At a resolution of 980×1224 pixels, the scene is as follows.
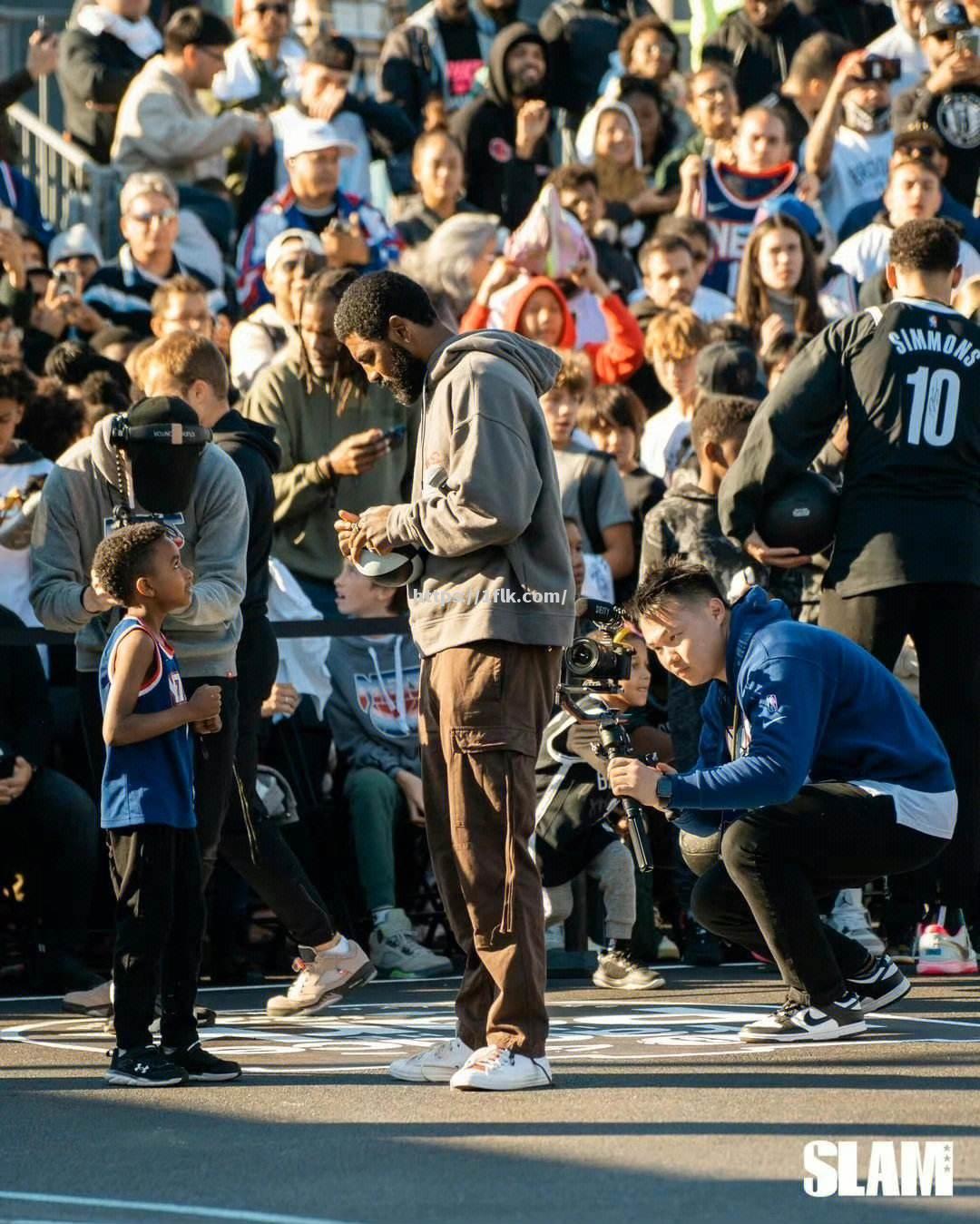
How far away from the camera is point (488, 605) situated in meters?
6.32

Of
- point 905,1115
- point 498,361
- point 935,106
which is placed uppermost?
point 935,106

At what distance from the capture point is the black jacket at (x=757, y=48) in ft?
55.9

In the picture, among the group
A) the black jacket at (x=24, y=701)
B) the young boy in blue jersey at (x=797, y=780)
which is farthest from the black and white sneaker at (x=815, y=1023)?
the black jacket at (x=24, y=701)

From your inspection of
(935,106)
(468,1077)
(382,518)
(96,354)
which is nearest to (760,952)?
(468,1077)

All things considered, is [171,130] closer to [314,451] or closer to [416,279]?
[416,279]

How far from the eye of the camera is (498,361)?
6.38m

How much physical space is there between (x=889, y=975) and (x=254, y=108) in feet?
32.2

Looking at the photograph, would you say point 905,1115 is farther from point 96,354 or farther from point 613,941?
point 96,354

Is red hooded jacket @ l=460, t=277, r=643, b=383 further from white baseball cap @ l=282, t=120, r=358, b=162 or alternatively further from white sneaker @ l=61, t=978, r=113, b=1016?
white sneaker @ l=61, t=978, r=113, b=1016

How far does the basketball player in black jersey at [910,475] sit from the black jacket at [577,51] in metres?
8.59

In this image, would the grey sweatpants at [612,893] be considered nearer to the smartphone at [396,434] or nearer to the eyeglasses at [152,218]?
the smartphone at [396,434]

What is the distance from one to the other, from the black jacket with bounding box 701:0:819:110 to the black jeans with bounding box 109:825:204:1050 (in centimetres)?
1123

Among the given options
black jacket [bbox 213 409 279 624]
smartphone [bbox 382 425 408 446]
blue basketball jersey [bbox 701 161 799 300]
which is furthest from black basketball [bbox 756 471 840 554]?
blue basketball jersey [bbox 701 161 799 300]

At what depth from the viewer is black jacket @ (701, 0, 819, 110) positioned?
1705 centimetres
